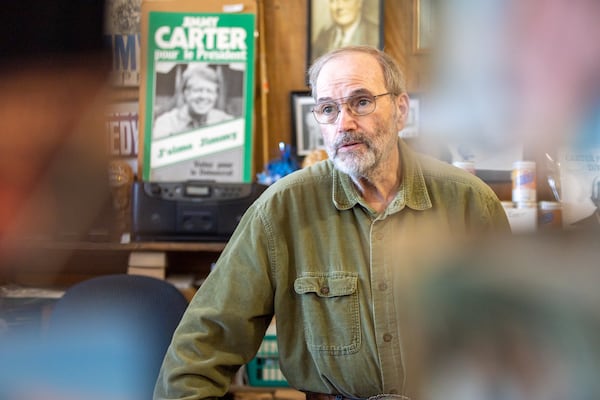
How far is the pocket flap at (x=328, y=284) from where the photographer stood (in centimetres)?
91

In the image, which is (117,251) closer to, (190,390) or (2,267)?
(190,390)

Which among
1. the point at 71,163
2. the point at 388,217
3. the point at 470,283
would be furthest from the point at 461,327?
the point at 388,217

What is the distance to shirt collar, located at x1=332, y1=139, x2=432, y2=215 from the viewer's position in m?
0.62

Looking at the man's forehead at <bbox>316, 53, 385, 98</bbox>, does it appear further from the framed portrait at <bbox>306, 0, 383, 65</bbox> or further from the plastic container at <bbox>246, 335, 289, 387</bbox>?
the plastic container at <bbox>246, 335, 289, 387</bbox>

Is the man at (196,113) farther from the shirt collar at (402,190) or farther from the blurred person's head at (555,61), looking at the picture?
the blurred person's head at (555,61)

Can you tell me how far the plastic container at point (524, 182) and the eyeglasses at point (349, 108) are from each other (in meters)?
Answer: 0.45

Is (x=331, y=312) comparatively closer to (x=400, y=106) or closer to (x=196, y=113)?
(x=400, y=106)

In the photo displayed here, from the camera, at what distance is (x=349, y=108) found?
0.82m

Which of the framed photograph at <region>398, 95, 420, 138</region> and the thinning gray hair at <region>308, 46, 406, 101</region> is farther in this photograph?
the thinning gray hair at <region>308, 46, 406, 101</region>

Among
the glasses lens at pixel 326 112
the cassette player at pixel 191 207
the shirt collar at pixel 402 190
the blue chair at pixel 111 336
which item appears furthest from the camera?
the cassette player at pixel 191 207

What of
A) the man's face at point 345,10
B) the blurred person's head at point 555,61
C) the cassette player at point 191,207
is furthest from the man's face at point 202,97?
the blurred person's head at point 555,61

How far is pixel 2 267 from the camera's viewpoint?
10.6 inches

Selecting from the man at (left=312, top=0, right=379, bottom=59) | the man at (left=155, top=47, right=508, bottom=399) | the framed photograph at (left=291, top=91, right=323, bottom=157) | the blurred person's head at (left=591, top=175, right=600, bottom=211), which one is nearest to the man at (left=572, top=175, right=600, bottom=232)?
the blurred person's head at (left=591, top=175, right=600, bottom=211)

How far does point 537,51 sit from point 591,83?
0.02 meters
